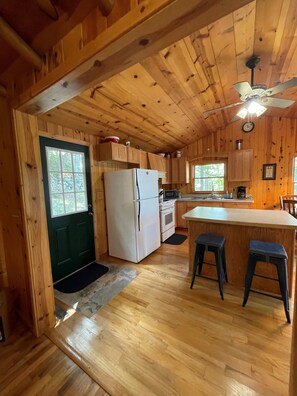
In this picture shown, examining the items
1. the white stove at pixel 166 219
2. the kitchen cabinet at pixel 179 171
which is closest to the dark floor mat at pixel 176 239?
the white stove at pixel 166 219

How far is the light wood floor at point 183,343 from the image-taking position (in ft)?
4.08

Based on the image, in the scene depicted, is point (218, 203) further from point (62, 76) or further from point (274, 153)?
point (62, 76)

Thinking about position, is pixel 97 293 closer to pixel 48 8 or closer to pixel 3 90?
pixel 3 90

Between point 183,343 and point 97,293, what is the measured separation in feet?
3.99

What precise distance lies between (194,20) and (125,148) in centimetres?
259

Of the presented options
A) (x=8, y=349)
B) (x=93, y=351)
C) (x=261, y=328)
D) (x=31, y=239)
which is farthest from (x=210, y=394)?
(x=31, y=239)

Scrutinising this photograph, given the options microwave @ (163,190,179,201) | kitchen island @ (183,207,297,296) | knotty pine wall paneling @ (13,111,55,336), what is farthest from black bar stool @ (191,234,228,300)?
microwave @ (163,190,179,201)

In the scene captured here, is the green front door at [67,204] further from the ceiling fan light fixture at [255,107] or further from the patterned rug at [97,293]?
the ceiling fan light fixture at [255,107]

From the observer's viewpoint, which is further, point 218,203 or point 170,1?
point 218,203

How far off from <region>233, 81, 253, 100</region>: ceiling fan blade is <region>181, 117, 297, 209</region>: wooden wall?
2.75 meters

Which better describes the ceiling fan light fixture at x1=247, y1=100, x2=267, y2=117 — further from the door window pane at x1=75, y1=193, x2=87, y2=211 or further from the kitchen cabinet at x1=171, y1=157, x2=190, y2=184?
the door window pane at x1=75, y1=193, x2=87, y2=211

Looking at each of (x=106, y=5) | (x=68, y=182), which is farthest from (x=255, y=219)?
(x=68, y=182)

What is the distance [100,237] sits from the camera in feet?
10.7

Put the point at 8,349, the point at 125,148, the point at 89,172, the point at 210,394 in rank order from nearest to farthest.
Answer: the point at 210,394 < the point at 8,349 < the point at 89,172 < the point at 125,148
